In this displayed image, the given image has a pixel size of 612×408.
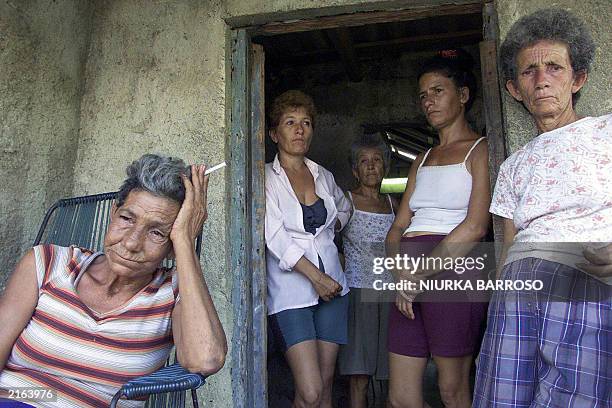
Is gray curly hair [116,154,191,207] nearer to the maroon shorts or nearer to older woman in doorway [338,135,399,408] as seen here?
the maroon shorts

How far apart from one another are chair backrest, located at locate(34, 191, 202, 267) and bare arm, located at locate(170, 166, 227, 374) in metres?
0.80

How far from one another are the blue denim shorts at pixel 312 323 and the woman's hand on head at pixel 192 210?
0.98m

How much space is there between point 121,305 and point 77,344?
180 mm

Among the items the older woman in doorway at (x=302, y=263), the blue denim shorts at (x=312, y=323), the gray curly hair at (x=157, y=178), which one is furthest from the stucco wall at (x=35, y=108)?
the blue denim shorts at (x=312, y=323)

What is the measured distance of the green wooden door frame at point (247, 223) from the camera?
2609mm

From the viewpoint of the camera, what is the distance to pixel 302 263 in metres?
2.77

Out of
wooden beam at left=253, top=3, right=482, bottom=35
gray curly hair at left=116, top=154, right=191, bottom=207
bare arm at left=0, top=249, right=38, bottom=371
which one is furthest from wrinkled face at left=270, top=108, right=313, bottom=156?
bare arm at left=0, top=249, right=38, bottom=371

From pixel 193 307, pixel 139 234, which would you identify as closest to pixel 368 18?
pixel 139 234

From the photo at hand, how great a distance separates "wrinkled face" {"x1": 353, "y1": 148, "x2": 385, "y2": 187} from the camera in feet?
11.8

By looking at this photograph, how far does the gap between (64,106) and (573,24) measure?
2.35 metres

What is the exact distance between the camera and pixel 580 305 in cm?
164

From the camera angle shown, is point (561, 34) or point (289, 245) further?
point (289, 245)

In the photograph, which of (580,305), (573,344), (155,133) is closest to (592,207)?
(580,305)

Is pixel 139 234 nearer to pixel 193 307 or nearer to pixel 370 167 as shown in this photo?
pixel 193 307
